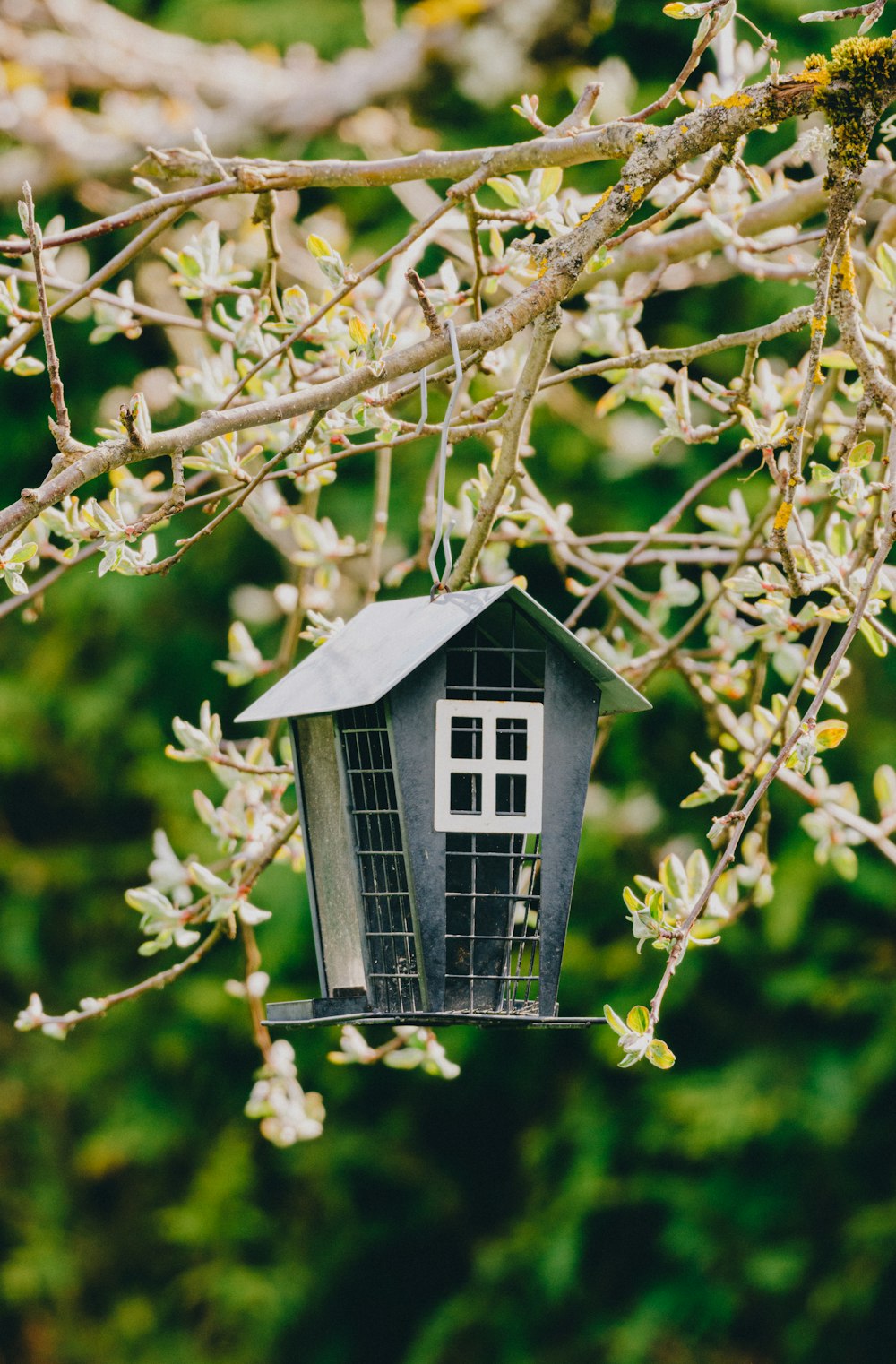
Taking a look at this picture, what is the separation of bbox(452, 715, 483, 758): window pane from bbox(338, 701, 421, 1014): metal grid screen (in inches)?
2.8

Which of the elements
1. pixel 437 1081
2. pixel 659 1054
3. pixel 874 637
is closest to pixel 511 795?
pixel 659 1054

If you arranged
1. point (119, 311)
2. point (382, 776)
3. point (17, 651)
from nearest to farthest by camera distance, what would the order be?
point (382, 776), point (119, 311), point (17, 651)

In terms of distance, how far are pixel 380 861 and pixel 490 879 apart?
120 millimetres

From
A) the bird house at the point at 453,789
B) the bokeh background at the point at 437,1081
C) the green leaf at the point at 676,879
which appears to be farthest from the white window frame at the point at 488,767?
the bokeh background at the point at 437,1081

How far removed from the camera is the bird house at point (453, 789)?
1270 millimetres

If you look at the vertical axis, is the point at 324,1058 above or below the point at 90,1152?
above

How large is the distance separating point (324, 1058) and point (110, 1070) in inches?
34.3

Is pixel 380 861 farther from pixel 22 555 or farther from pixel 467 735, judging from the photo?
pixel 22 555

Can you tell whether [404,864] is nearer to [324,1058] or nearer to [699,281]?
[699,281]

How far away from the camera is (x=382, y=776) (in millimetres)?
1402

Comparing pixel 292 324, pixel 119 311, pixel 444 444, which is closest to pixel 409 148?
pixel 119 311

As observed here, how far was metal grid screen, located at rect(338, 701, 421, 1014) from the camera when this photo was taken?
4.40ft

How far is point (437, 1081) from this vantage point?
4.01m

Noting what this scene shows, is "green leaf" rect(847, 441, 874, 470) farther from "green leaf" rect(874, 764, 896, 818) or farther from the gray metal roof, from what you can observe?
"green leaf" rect(874, 764, 896, 818)
